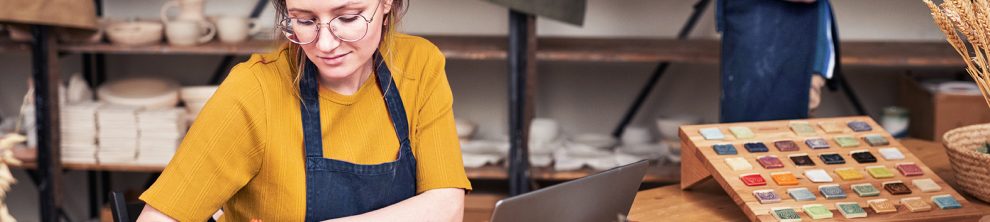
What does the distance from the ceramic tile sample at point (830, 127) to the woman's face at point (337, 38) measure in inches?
31.0

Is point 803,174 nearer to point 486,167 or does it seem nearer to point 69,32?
point 486,167

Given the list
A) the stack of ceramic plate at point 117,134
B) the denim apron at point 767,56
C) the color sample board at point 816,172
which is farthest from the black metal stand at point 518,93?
the color sample board at point 816,172

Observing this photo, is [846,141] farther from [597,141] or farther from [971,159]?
[597,141]

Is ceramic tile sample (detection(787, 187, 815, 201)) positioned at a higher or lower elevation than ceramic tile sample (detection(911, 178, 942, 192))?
higher

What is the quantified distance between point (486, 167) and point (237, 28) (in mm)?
942

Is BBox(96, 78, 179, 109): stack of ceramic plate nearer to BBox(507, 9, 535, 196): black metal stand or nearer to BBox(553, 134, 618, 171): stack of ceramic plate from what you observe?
BBox(507, 9, 535, 196): black metal stand

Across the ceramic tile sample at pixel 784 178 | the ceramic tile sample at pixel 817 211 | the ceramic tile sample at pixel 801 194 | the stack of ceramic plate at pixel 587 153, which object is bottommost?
the stack of ceramic plate at pixel 587 153

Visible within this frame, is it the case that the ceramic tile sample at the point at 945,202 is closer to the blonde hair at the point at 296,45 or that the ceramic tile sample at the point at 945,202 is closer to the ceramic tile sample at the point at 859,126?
the ceramic tile sample at the point at 859,126

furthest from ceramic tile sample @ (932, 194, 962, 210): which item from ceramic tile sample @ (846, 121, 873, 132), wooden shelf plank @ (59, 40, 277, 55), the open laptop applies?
wooden shelf plank @ (59, 40, 277, 55)

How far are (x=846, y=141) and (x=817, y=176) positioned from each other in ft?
0.53

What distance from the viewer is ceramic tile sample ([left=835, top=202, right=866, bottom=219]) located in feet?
5.36

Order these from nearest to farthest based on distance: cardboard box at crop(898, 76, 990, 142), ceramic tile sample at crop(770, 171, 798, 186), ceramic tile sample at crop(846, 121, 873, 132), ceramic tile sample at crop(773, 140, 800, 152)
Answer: ceramic tile sample at crop(770, 171, 798, 186) → ceramic tile sample at crop(773, 140, 800, 152) → ceramic tile sample at crop(846, 121, 873, 132) → cardboard box at crop(898, 76, 990, 142)

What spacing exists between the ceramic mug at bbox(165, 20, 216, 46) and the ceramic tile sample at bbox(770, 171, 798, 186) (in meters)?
2.35

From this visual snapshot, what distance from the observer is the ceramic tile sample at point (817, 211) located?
1620mm
